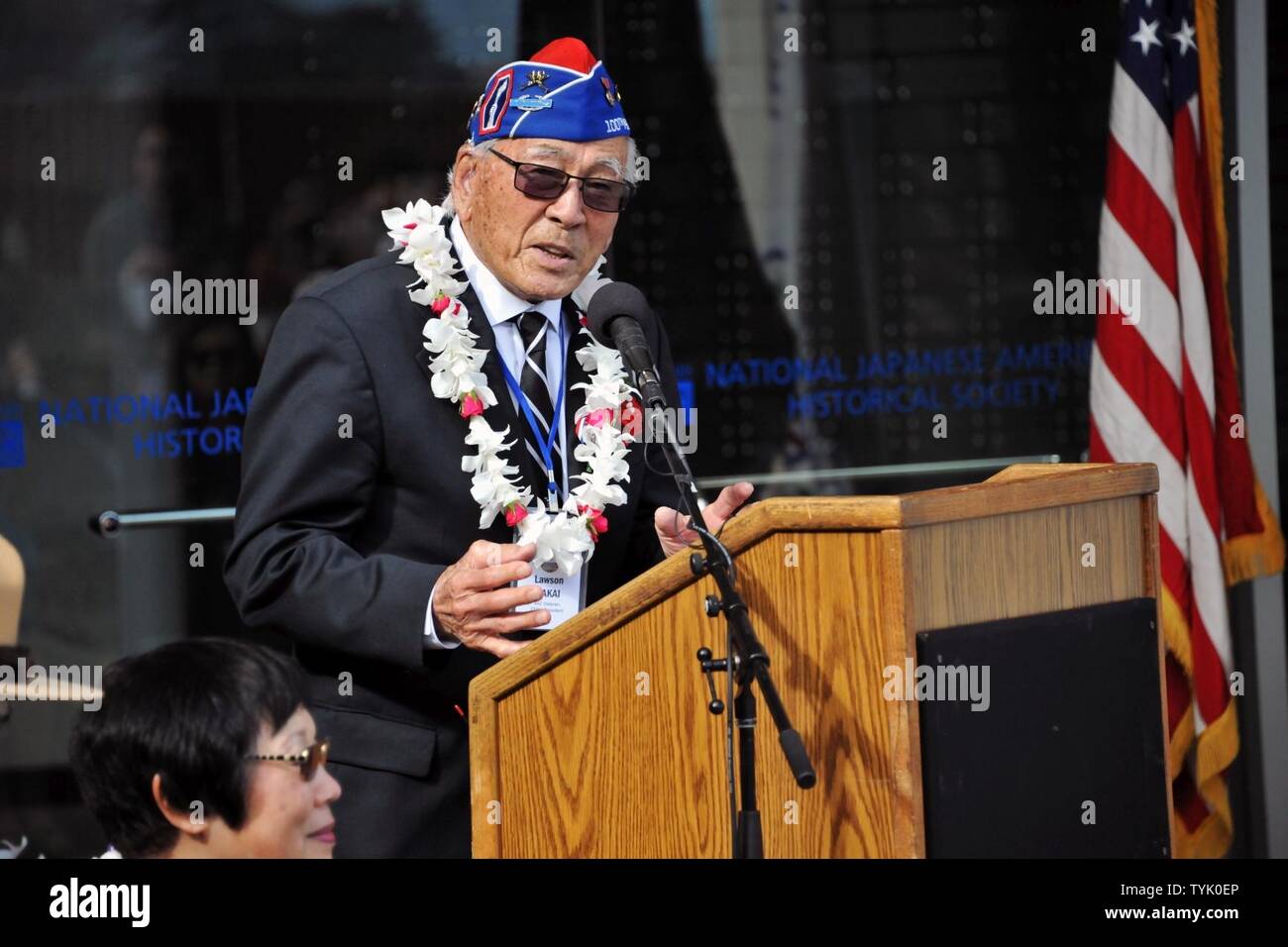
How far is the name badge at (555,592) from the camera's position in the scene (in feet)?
10.7

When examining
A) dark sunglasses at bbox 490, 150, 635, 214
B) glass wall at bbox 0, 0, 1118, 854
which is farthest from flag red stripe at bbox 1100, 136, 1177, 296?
dark sunglasses at bbox 490, 150, 635, 214

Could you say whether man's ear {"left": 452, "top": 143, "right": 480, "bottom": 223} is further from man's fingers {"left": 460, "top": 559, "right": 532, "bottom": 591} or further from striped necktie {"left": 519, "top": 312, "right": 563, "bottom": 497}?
man's fingers {"left": 460, "top": 559, "right": 532, "bottom": 591}

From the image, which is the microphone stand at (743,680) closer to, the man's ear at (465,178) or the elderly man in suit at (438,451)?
the elderly man in suit at (438,451)

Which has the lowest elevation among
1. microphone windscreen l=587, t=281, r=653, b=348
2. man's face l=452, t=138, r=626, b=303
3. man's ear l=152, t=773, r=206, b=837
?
man's ear l=152, t=773, r=206, b=837

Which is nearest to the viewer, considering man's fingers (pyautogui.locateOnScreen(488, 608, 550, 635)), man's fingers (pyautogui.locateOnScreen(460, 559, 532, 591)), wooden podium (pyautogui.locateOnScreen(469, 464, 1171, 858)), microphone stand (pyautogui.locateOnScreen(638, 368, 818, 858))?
microphone stand (pyautogui.locateOnScreen(638, 368, 818, 858))

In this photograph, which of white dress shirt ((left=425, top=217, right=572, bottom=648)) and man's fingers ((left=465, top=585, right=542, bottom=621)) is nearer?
man's fingers ((left=465, top=585, right=542, bottom=621))

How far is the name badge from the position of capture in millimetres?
3248

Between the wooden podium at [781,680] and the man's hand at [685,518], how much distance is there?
1.09ft

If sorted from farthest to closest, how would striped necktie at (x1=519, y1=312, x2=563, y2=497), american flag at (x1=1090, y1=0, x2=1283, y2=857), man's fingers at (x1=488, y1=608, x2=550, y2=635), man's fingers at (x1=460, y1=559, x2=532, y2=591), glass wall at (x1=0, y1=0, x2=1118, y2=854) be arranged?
1. american flag at (x1=1090, y1=0, x2=1283, y2=857)
2. glass wall at (x1=0, y1=0, x2=1118, y2=854)
3. striped necktie at (x1=519, y1=312, x2=563, y2=497)
4. man's fingers at (x1=488, y1=608, x2=550, y2=635)
5. man's fingers at (x1=460, y1=559, x2=532, y2=591)

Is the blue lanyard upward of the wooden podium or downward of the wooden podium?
upward

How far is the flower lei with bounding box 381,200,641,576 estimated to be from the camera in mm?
3199

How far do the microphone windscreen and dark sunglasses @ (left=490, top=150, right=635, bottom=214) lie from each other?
0.44 m

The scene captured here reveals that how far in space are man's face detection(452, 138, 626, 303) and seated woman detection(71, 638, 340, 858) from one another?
1.14m

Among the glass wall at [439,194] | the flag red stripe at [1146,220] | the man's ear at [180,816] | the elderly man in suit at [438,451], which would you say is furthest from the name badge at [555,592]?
the flag red stripe at [1146,220]
